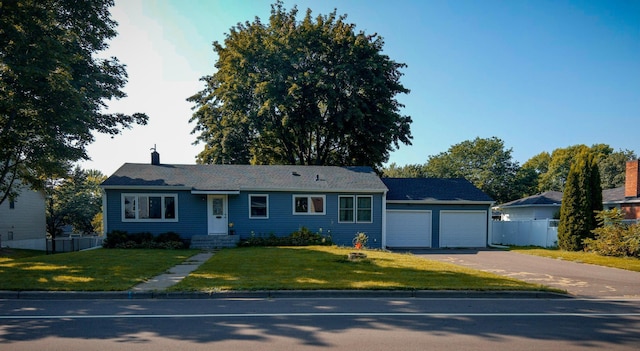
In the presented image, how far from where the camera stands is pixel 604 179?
50.6 m

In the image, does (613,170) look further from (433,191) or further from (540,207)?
(433,191)

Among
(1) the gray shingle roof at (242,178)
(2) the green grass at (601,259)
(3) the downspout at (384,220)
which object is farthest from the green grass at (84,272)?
(2) the green grass at (601,259)

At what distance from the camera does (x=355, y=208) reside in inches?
779

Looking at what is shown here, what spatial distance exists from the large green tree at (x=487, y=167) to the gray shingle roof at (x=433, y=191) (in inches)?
965

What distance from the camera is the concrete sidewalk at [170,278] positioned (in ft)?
27.0

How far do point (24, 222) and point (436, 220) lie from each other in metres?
27.9

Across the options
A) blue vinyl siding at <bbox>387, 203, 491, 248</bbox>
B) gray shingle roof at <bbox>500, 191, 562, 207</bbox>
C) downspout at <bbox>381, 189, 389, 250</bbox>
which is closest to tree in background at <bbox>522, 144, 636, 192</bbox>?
gray shingle roof at <bbox>500, 191, 562, 207</bbox>

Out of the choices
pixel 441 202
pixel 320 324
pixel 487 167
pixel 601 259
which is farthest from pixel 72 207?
pixel 487 167

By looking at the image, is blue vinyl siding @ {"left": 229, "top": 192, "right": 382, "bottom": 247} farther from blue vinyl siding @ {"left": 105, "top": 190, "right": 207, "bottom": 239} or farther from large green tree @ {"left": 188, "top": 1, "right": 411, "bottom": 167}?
large green tree @ {"left": 188, "top": 1, "right": 411, "bottom": 167}

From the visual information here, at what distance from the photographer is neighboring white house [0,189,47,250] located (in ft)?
77.4

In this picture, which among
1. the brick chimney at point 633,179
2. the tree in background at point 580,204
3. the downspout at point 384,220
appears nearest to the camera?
the tree in background at point 580,204

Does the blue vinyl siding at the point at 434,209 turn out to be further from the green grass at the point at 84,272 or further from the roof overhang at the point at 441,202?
the green grass at the point at 84,272

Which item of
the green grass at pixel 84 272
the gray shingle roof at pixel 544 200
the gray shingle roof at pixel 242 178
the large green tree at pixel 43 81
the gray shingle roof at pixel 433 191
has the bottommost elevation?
the green grass at pixel 84 272

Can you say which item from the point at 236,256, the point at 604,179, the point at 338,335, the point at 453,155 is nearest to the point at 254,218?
the point at 236,256
